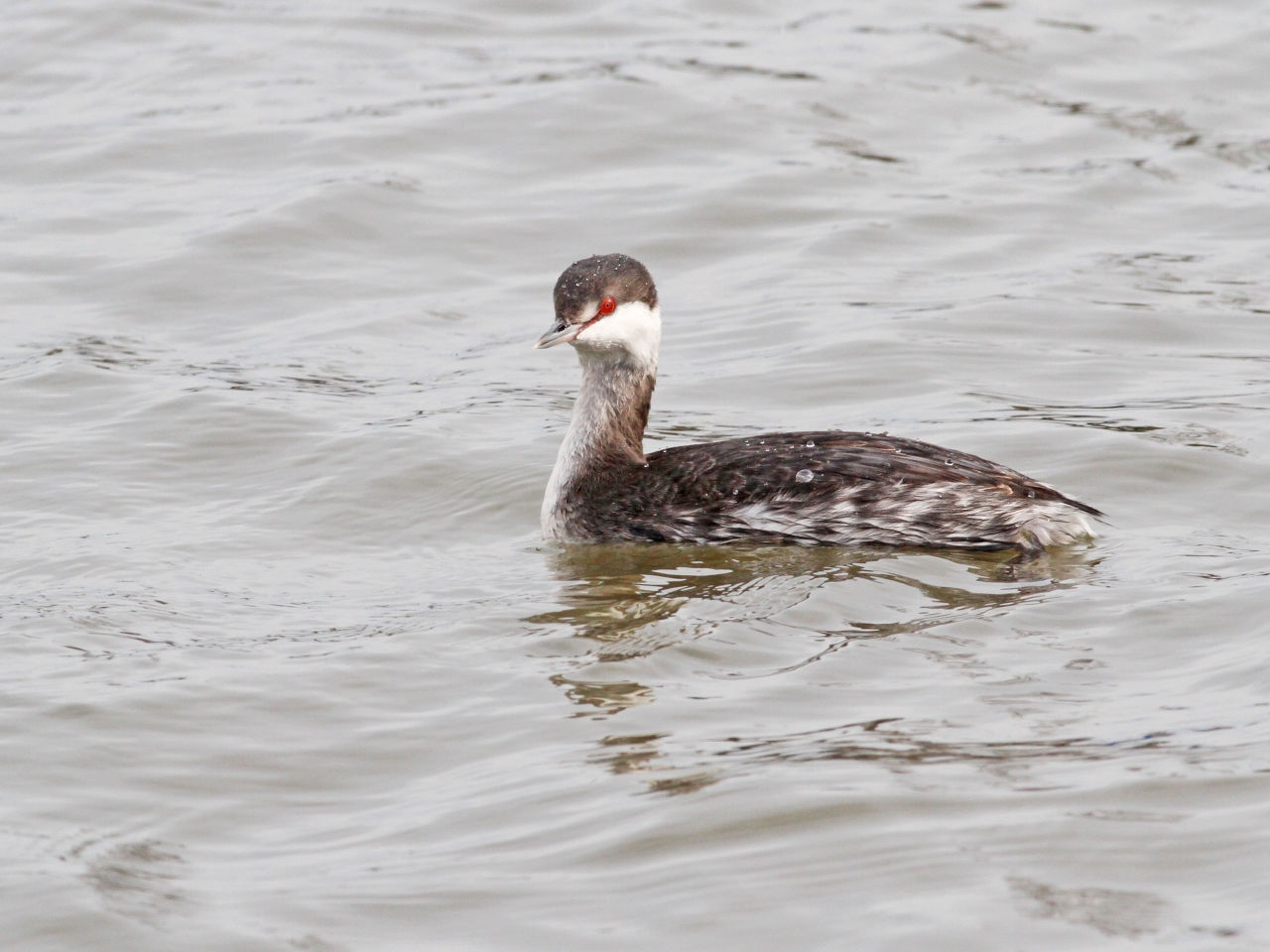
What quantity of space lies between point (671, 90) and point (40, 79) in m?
5.51

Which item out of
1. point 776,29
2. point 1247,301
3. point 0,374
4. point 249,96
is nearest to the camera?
point 0,374

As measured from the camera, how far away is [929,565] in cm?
882

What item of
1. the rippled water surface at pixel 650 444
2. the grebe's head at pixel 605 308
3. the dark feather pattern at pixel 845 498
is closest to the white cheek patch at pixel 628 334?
the grebe's head at pixel 605 308

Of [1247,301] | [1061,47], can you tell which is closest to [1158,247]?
[1247,301]

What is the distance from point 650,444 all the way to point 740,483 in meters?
2.22

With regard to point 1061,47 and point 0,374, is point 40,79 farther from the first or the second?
point 1061,47

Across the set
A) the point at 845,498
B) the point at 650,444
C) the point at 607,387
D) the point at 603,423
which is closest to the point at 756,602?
the point at 845,498

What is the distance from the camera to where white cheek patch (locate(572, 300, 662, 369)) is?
31.8ft

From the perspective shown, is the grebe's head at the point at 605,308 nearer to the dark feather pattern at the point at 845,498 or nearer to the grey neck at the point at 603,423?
the grey neck at the point at 603,423

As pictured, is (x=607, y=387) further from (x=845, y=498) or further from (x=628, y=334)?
(x=845, y=498)

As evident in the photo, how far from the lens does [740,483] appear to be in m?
9.17

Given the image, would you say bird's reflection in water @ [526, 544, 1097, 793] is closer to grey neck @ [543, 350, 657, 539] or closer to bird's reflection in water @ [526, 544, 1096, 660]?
bird's reflection in water @ [526, 544, 1096, 660]

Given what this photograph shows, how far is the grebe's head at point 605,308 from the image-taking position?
31.3 feet

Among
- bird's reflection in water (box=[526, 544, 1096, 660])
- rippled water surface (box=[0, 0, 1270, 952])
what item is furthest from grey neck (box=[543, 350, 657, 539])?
bird's reflection in water (box=[526, 544, 1096, 660])
